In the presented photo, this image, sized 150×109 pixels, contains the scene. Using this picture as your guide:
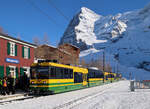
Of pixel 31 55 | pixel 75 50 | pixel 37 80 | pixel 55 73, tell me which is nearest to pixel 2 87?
pixel 37 80

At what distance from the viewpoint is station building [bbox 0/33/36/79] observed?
2095cm

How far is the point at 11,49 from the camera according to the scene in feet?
73.7

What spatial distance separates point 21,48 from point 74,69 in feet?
22.4

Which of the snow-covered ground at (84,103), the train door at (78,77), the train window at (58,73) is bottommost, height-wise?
the snow-covered ground at (84,103)

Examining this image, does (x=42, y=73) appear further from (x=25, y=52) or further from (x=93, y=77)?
(x=93, y=77)

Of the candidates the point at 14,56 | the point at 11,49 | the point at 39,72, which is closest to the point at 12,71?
the point at 14,56

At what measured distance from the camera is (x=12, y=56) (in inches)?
883

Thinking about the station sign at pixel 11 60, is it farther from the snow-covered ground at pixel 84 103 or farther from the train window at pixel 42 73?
the snow-covered ground at pixel 84 103

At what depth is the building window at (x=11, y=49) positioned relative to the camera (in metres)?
21.8

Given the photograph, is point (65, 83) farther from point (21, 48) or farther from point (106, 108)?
point (106, 108)

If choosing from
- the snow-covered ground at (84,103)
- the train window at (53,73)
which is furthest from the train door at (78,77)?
the snow-covered ground at (84,103)

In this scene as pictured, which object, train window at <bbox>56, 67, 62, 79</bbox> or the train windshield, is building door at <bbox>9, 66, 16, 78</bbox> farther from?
train window at <bbox>56, 67, 62, 79</bbox>

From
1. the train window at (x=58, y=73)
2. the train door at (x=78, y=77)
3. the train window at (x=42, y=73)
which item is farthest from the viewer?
the train door at (x=78, y=77)

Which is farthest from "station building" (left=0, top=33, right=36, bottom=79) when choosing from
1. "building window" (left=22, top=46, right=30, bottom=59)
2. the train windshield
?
the train windshield
